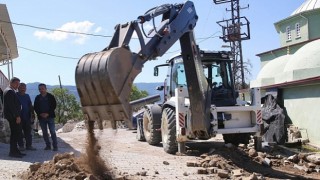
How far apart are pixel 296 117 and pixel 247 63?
31026 millimetres

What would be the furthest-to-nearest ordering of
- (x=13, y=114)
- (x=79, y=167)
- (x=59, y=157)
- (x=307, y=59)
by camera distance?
(x=307, y=59)
(x=13, y=114)
(x=59, y=157)
(x=79, y=167)

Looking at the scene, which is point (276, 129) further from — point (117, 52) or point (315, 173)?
point (117, 52)

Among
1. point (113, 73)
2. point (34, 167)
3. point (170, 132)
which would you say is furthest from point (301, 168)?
point (34, 167)

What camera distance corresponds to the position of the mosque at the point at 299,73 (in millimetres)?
15883

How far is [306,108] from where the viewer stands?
1623 cm

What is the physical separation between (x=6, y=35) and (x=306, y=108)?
16.5 m

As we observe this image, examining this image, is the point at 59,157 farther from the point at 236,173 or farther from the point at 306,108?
the point at 306,108

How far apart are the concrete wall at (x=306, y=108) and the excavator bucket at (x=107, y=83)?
33.9 ft

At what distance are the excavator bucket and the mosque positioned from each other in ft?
32.5

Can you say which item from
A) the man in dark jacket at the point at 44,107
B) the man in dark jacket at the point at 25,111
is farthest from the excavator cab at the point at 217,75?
the man in dark jacket at the point at 25,111

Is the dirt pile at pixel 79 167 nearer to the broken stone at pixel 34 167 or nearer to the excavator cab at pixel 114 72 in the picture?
the broken stone at pixel 34 167

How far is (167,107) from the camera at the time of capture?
473 inches

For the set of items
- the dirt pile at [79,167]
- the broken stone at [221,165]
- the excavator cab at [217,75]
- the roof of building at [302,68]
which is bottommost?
the broken stone at [221,165]

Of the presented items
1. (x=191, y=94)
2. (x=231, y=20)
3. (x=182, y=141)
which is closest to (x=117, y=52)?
(x=191, y=94)
